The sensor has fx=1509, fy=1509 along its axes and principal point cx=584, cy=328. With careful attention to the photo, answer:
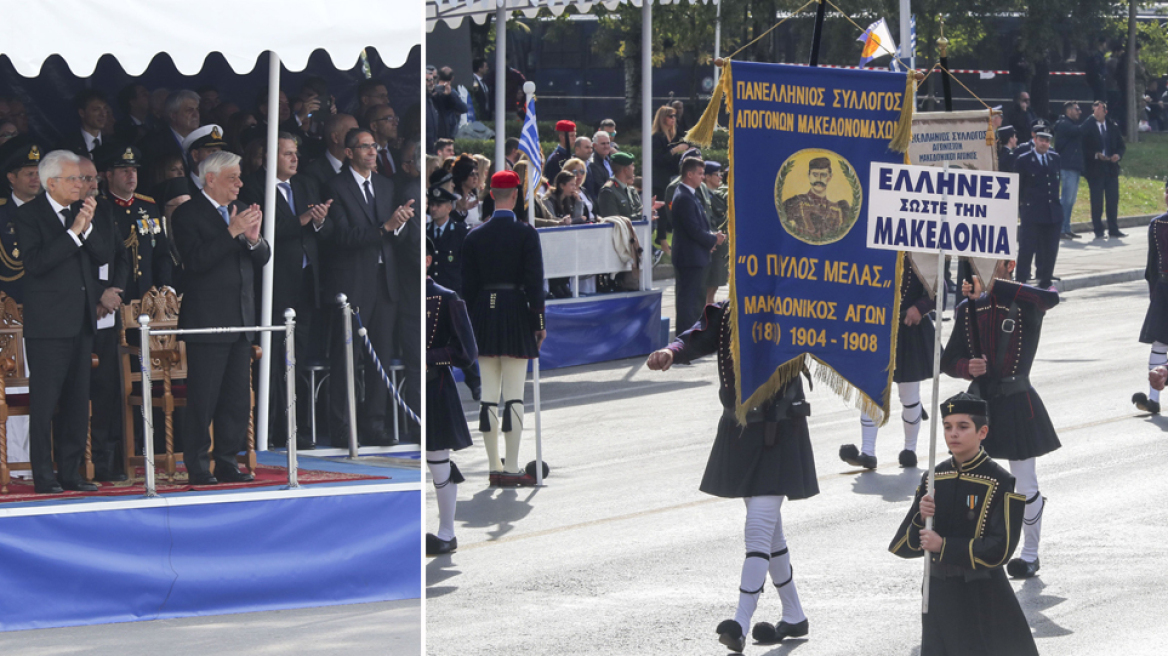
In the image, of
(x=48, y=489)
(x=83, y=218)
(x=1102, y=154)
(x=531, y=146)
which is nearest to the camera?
(x=83, y=218)

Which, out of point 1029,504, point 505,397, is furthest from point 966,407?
point 505,397

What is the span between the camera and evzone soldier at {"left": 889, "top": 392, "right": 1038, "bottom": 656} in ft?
19.2

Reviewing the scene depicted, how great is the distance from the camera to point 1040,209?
19375 mm

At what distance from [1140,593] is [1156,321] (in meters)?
5.27

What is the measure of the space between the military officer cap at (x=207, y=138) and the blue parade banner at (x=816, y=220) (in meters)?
4.03

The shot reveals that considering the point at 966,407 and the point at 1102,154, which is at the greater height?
the point at 1102,154

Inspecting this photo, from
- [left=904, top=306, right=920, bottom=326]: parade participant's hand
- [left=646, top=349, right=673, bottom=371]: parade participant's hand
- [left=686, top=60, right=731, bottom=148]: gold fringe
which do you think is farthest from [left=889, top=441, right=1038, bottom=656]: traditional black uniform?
[left=904, top=306, right=920, bottom=326]: parade participant's hand

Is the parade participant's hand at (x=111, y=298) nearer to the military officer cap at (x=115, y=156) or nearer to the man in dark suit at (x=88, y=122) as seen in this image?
the military officer cap at (x=115, y=156)

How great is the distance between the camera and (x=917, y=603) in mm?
7730

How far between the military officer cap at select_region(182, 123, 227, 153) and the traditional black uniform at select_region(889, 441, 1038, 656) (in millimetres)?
5623

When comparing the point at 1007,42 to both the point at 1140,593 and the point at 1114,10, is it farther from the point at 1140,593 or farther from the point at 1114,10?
the point at 1140,593

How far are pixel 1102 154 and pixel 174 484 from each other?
18.6 metres

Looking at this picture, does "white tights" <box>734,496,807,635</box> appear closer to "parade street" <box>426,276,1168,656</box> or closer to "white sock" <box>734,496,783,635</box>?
"white sock" <box>734,496,783,635</box>

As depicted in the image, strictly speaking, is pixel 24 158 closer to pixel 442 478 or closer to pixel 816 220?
pixel 442 478
